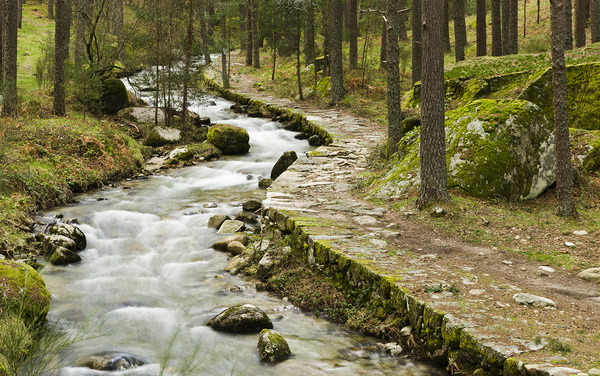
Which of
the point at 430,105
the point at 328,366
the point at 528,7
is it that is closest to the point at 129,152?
the point at 430,105

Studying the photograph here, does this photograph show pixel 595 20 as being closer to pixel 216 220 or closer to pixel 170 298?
pixel 216 220

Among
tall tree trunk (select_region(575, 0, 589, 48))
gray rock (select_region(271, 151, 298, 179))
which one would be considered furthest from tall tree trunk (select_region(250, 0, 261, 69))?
gray rock (select_region(271, 151, 298, 179))

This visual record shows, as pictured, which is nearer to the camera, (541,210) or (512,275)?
(512,275)

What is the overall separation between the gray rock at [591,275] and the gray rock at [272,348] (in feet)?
11.1

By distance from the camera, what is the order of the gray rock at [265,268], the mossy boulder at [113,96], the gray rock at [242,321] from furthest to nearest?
1. the mossy boulder at [113,96]
2. the gray rock at [265,268]
3. the gray rock at [242,321]

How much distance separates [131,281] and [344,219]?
11.9 ft

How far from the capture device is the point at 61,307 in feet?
19.5

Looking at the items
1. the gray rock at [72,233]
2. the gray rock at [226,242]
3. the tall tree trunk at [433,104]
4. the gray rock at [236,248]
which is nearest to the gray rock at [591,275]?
the tall tree trunk at [433,104]

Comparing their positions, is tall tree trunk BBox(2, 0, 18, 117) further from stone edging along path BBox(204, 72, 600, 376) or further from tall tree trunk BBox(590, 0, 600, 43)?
tall tree trunk BBox(590, 0, 600, 43)

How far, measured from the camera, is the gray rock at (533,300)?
13.9 feet

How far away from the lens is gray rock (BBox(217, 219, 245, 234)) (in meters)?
9.15

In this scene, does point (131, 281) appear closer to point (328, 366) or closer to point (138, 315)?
point (138, 315)

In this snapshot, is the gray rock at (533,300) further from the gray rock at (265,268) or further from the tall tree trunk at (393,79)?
the tall tree trunk at (393,79)

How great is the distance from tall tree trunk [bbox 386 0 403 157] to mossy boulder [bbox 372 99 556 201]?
6.85ft
